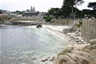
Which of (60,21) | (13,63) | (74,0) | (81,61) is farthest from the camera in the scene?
(60,21)

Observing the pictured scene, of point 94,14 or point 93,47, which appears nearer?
point 93,47

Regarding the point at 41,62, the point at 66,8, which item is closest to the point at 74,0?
the point at 66,8

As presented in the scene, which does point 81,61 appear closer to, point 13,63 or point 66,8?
point 13,63

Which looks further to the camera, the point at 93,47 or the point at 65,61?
the point at 93,47

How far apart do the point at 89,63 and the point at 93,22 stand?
13498mm

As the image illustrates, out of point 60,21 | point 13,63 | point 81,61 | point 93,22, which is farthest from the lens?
point 60,21

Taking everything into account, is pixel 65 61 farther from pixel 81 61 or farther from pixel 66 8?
pixel 66 8

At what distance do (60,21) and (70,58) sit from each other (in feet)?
195

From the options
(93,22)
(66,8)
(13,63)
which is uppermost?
(66,8)

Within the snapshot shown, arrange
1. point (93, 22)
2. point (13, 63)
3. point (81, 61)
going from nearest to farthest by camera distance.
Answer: point (81, 61), point (13, 63), point (93, 22)

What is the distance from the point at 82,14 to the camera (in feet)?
216

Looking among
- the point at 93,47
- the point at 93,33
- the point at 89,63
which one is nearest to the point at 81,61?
the point at 89,63

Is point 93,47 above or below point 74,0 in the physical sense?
below

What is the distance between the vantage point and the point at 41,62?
12.9 m
